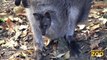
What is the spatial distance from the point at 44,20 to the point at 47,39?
73cm

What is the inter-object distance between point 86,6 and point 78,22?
27 cm

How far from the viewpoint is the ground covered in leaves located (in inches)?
207

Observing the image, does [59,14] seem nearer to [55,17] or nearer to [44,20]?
[55,17]

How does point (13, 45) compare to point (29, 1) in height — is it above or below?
below

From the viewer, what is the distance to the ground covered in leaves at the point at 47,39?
5.25 meters

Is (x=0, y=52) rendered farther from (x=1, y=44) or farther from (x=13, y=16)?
(x=13, y=16)

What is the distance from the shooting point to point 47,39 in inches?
221

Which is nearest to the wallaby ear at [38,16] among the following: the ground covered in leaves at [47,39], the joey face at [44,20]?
the joey face at [44,20]

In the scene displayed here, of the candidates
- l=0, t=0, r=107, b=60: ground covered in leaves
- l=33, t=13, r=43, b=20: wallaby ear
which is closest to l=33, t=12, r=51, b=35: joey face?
l=33, t=13, r=43, b=20: wallaby ear

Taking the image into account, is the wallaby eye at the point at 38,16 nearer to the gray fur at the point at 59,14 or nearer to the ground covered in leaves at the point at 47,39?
the gray fur at the point at 59,14

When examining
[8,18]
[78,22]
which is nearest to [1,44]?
[8,18]

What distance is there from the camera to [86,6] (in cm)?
543

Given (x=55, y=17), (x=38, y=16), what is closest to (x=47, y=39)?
(x=55, y=17)

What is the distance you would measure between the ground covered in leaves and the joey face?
45cm
